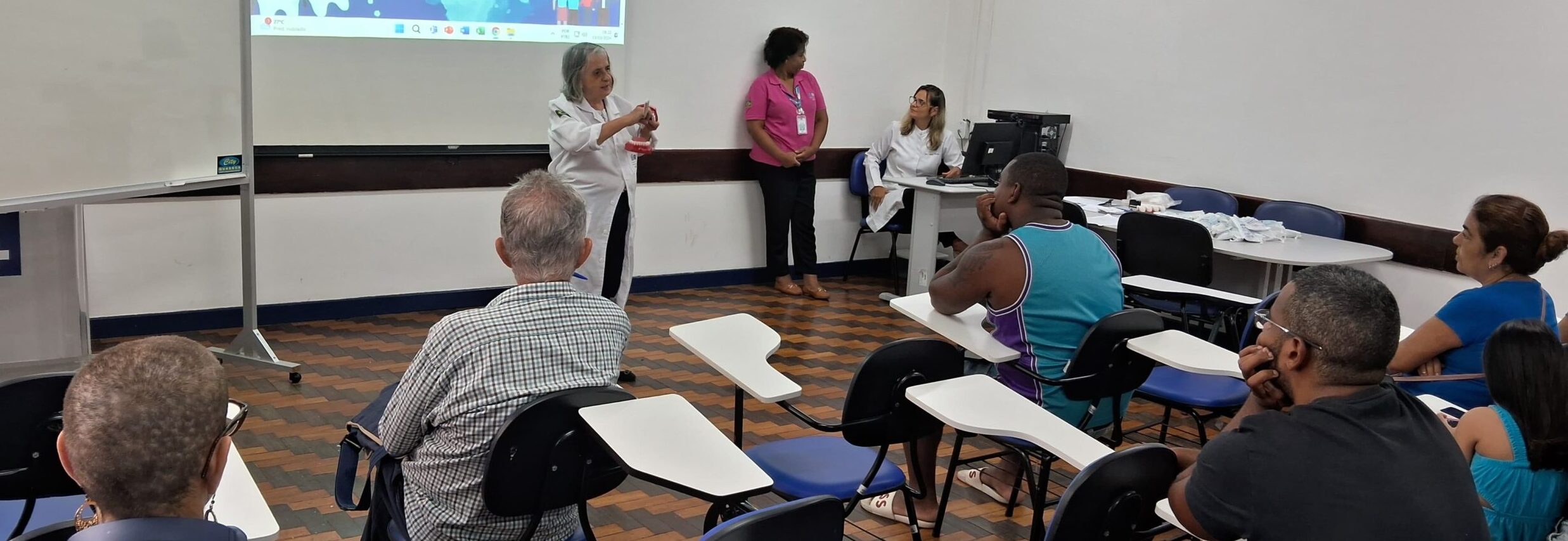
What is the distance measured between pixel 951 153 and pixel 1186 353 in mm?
4133

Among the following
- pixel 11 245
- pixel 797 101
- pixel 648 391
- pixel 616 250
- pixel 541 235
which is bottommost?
pixel 648 391

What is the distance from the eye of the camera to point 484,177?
18.7 feet

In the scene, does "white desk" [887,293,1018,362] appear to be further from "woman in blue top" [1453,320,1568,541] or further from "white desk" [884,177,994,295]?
"white desk" [884,177,994,295]

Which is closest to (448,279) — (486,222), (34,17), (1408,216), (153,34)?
(486,222)

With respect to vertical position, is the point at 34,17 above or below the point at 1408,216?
above

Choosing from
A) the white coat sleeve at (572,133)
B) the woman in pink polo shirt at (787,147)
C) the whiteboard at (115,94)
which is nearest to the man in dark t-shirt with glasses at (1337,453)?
the white coat sleeve at (572,133)

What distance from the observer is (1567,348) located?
2318 mm

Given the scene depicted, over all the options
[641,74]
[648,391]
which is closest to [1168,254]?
[648,391]

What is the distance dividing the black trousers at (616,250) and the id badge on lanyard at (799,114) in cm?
191

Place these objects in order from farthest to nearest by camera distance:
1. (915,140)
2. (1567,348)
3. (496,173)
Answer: (915,140) < (496,173) < (1567,348)

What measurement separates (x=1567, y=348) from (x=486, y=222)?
4783 mm

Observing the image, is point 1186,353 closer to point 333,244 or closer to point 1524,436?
point 1524,436

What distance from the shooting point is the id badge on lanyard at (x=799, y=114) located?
6461 mm

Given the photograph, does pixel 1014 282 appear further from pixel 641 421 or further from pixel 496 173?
pixel 496 173
